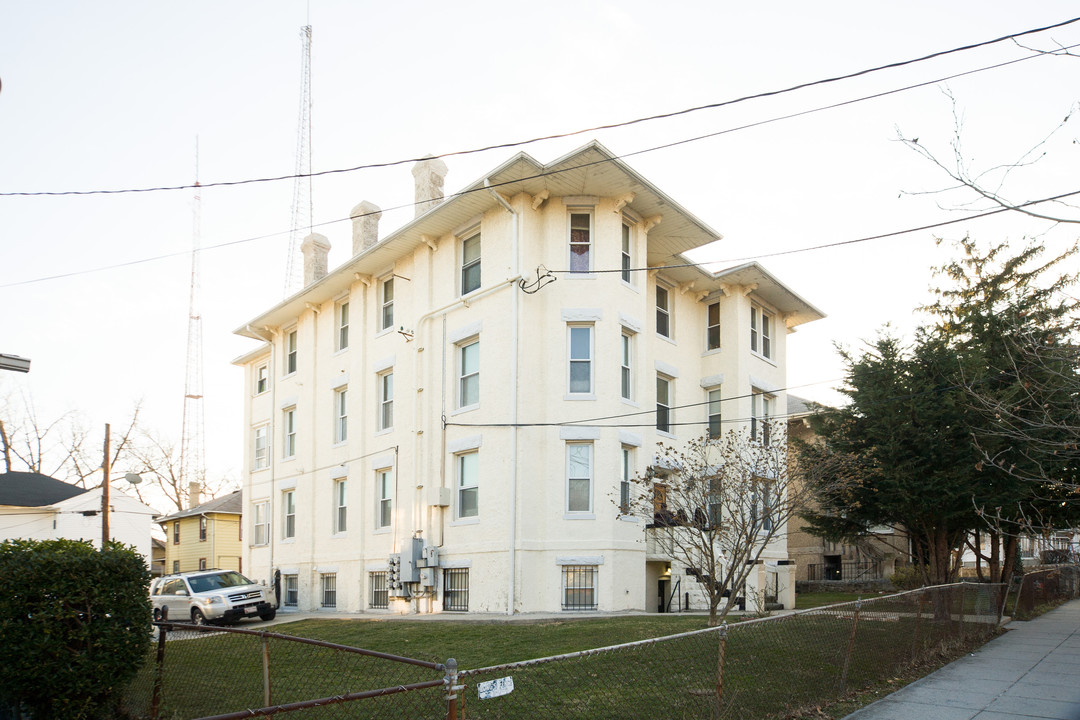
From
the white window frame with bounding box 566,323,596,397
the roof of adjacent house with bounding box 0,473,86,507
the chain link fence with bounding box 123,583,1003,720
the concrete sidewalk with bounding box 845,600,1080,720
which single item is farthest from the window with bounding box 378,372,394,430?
the roof of adjacent house with bounding box 0,473,86,507

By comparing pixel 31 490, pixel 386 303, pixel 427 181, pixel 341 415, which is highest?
pixel 427 181

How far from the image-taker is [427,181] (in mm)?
24953

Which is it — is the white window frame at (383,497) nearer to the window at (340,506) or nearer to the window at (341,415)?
the window at (340,506)

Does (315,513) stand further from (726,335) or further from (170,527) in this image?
(170,527)

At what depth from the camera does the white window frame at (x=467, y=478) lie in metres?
21.5

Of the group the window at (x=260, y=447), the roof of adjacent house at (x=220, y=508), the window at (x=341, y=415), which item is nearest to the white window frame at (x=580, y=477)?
the window at (x=341, y=415)

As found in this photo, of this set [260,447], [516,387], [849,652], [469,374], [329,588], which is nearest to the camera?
[849,652]

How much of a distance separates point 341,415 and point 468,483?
299 inches

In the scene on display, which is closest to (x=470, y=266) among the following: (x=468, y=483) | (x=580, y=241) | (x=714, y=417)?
(x=580, y=241)

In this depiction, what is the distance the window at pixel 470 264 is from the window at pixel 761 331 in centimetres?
934

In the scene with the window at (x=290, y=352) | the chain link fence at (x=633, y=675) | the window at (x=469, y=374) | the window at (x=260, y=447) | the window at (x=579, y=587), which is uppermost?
the window at (x=290, y=352)

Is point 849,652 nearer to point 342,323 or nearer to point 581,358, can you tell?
point 581,358

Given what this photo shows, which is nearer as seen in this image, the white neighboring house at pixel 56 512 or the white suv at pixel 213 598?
the white suv at pixel 213 598

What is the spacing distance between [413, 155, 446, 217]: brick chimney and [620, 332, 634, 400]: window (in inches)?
265
